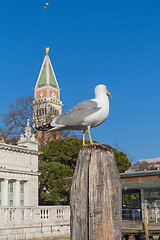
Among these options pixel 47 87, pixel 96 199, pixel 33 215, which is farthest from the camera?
pixel 47 87

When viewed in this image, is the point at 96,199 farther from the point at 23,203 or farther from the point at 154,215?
the point at 23,203

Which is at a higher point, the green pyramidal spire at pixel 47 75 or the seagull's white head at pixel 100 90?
the green pyramidal spire at pixel 47 75

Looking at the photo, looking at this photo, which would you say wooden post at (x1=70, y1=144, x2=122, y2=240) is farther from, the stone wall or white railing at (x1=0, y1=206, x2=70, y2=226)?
white railing at (x1=0, y1=206, x2=70, y2=226)

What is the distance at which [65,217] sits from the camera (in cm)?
2253

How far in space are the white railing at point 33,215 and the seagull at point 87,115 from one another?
15242 mm

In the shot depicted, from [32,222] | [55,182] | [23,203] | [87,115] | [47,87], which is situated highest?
[47,87]

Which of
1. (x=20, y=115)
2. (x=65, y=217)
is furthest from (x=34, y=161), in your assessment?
(x=20, y=115)

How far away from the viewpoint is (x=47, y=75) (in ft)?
241

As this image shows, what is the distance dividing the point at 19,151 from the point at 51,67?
161 feet

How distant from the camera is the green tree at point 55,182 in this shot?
95.6 feet

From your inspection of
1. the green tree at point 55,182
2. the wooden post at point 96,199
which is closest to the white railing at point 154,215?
the green tree at point 55,182

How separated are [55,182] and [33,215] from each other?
8732 mm

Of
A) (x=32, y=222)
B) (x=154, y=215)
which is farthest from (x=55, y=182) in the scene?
(x=154, y=215)

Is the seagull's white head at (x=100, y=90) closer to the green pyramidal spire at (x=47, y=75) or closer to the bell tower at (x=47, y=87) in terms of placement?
the bell tower at (x=47, y=87)
